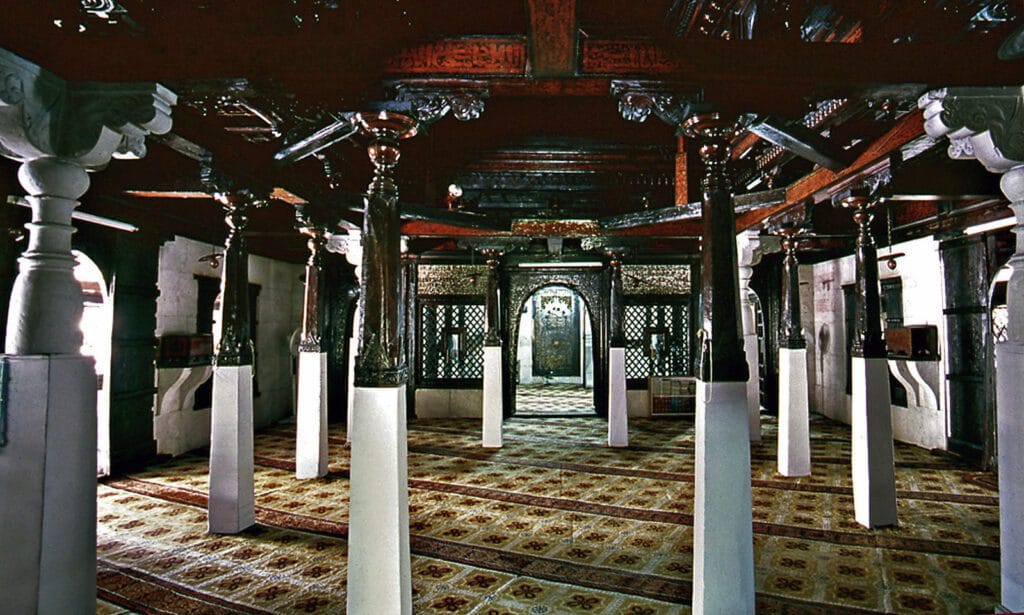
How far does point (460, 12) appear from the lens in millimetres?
3586

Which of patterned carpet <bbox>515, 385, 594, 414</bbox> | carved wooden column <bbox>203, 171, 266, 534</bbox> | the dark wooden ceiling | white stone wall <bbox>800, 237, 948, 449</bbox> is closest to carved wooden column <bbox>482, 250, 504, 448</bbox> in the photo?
the dark wooden ceiling

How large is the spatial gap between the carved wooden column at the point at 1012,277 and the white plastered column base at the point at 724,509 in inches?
44.9

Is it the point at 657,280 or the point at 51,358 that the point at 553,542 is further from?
the point at 657,280

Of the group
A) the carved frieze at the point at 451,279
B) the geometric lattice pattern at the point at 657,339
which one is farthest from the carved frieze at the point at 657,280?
the carved frieze at the point at 451,279

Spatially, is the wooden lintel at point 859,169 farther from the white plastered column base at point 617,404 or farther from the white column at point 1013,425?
the white plastered column base at point 617,404

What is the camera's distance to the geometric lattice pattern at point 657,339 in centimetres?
1048

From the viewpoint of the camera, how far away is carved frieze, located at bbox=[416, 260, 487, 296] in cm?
1053

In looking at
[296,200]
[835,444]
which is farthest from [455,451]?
[835,444]

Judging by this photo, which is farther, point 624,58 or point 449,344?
point 449,344

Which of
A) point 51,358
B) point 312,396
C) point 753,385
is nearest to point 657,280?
point 753,385

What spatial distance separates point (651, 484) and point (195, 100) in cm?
526

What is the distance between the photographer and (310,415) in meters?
6.15

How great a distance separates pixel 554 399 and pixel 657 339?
3.22m

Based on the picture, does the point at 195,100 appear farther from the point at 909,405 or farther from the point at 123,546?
the point at 909,405
